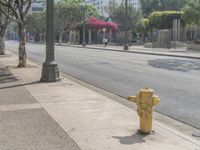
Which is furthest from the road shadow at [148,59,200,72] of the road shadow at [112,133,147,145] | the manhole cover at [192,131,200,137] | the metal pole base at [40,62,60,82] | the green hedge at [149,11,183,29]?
the green hedge at [149,11,183,29]

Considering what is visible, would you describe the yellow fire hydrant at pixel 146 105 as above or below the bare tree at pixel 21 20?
below

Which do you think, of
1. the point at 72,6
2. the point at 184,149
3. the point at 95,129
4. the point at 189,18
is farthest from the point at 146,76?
the point at 72,6

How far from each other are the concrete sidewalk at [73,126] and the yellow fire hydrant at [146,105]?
0.64 feet

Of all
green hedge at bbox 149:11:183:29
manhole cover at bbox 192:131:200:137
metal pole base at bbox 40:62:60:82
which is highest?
green hedge at bbox 149:11:183:29

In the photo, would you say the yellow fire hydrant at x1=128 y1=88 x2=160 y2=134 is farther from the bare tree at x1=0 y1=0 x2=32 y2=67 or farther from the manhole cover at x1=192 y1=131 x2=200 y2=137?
the bare tree at x1=0 y1=0 x2=32 y2=67

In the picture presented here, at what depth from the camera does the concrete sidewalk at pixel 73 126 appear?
725cm

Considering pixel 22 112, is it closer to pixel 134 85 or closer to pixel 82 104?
pixel 82 104

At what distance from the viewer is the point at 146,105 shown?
7.74m

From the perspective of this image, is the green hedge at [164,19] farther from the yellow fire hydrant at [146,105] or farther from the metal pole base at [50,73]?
the yellow fire hydrant at [146,105]

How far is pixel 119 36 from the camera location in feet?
284

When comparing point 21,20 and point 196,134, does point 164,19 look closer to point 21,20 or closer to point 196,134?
point 21,20

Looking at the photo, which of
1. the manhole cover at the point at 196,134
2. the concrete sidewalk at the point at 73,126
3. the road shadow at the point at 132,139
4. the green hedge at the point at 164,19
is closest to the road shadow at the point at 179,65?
the concrete sidewalk at the point at 73,126

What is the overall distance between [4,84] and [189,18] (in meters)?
35.4

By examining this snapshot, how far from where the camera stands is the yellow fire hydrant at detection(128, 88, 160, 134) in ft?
25.3
